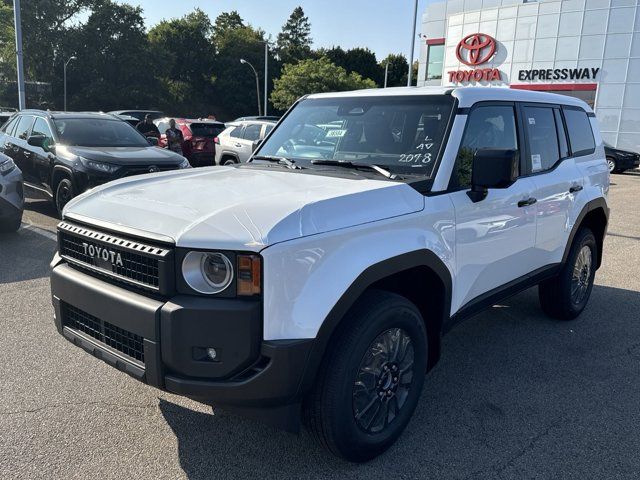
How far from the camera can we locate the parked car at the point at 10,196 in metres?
7.32

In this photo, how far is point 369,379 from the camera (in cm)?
283

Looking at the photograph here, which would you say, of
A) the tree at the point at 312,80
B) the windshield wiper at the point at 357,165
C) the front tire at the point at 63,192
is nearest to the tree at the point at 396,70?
the tree at the point at 312,80

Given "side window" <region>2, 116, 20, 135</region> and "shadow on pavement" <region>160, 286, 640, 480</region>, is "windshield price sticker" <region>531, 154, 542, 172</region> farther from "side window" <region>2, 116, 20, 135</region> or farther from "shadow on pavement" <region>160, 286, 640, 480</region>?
"side window" <region>2, 116, 20, 135</region>

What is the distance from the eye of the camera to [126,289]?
103 inches

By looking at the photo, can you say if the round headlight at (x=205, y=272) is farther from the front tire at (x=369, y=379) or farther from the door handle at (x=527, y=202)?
the door handle at (x=527, y=202)

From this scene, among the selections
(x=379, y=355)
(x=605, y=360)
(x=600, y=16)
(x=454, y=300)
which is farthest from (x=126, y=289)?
(x=600, y=16)

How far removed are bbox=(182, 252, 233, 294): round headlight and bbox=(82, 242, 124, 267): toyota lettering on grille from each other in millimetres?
442

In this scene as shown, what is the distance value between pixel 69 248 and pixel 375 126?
2.02 metres

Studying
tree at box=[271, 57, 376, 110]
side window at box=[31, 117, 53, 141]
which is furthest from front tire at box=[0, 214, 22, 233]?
tree at box=[271, 57, 376, 110]

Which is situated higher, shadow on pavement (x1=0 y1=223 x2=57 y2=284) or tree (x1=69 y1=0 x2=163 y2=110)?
tree (x1=69 y1=0 x2=163 y2=110)

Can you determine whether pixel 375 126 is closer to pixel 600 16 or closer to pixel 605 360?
pixel 605 360

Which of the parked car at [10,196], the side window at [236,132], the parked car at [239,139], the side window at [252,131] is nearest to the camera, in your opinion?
the parked car at [10,196]

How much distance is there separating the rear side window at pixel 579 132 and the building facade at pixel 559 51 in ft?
85.0

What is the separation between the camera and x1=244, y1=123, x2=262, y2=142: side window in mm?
13479
